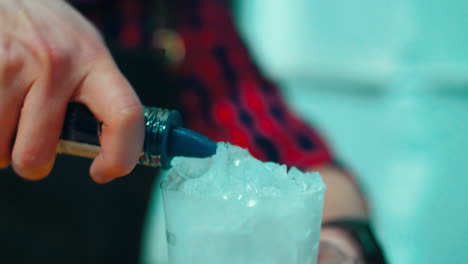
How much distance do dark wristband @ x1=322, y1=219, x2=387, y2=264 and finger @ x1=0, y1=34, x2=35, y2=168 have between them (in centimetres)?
19

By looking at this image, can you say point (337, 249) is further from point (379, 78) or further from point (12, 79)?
point (379, 78)

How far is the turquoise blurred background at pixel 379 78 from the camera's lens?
63 centimetres

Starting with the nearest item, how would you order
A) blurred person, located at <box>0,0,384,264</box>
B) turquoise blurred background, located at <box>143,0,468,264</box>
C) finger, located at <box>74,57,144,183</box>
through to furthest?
finger, located at <box>74,57,144,183</box> < blurred person, located at <box>0,0,384,264</box> < turquoise blurred background, located at <box>143,0,468,264</box>

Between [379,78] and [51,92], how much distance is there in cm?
57

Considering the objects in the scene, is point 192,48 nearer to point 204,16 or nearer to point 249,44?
point 204,16

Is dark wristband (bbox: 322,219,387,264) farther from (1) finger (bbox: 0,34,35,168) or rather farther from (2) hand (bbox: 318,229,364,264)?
(1) finger (bbox: 0,34,35,168)

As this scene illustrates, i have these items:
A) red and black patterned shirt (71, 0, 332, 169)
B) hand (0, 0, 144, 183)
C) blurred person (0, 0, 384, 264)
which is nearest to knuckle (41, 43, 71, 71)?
hand (0, 0, 144, 183)

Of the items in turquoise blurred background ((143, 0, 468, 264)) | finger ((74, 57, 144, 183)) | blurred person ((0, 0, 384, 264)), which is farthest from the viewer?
turquoise blurred background ((143, 0, 468, 264))

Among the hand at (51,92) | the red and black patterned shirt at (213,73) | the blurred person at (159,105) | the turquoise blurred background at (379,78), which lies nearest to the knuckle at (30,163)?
the hand at (51,92)

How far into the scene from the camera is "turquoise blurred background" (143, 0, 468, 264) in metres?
0.62

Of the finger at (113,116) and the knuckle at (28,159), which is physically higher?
the finger at (113,116)

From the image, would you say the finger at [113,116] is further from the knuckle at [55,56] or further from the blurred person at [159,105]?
the blurred person at [159,105]

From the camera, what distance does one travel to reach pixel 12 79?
0.77ft

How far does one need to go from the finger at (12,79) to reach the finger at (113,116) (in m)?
0.03
